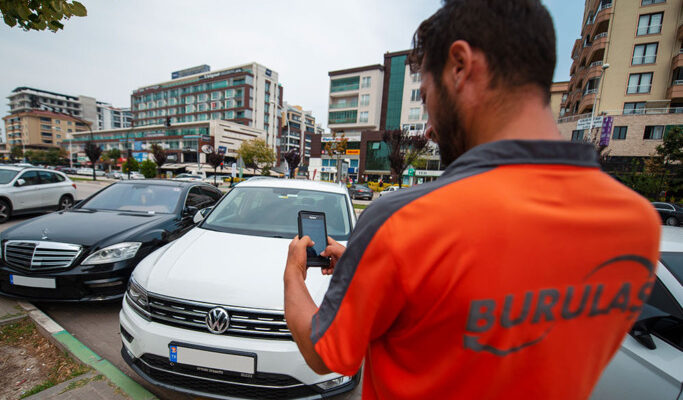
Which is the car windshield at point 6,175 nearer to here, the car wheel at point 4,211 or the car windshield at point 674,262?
the car wheel at point 4,211

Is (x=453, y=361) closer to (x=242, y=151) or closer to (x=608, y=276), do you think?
(x=608, y=276)

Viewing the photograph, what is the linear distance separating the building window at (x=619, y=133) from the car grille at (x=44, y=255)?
39.2m

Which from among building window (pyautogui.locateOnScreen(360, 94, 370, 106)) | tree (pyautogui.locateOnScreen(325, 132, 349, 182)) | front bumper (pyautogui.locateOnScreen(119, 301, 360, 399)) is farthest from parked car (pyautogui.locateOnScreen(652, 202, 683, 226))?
building window (pyautogui.locateOnScreen(360, 94, 370, 106))

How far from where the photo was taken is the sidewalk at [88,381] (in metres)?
2.08

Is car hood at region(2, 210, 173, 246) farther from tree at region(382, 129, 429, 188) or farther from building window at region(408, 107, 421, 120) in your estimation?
building window at region(408, 107, 421, 120)

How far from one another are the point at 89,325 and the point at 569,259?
4207mm

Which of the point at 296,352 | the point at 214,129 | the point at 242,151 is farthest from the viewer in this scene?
the point at 214,129

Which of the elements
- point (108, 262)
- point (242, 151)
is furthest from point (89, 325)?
point (242, 151)

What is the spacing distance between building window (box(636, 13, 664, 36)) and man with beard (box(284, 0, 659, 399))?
1667 inches

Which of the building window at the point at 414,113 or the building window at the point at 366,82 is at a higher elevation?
the building window at the point at 366,82

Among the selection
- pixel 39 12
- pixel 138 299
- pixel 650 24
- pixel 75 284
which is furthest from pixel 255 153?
pixel 138 299

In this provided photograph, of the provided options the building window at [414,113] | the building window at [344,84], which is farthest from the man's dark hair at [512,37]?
the building window at [344,84]

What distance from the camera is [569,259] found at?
22.8 inches

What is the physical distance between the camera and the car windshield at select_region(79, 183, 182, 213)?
14.7 feet
